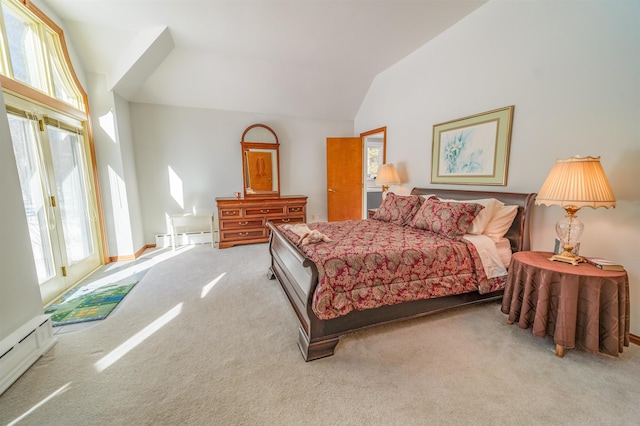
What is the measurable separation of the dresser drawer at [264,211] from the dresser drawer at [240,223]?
0.37 ft

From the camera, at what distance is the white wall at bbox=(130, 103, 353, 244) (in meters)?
4.42

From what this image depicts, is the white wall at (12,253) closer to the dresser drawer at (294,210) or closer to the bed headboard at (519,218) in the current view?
the dresser drawer at (294,210)

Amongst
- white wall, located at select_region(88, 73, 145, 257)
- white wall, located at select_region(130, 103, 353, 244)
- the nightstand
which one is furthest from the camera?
white wall, located at select_region(130, 103, 353, 244)

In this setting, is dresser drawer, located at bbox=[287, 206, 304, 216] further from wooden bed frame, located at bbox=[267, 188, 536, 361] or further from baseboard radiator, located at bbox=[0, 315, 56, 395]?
baseboard radiator, located at bbox=[0, 315, 56, 395]

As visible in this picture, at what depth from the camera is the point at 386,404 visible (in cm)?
140

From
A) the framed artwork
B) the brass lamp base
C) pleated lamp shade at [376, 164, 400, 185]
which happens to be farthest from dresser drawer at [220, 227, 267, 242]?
the brass lamp base

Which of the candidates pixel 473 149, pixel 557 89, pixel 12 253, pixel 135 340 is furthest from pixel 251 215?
pixel 557 89

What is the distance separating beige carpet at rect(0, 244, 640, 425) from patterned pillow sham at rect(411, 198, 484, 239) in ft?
2.54

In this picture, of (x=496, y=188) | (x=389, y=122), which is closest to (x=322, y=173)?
(x=389, y=122)

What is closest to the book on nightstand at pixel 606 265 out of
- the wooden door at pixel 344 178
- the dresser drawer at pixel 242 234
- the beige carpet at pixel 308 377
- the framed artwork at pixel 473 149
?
the beige carpet at pixel 308 377

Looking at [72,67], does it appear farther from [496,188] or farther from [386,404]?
[496,188]

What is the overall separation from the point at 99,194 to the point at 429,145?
4.79 m

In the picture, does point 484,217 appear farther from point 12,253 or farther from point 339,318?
point 12,253

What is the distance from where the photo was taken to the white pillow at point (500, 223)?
2.53 metres
